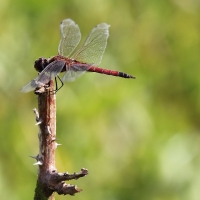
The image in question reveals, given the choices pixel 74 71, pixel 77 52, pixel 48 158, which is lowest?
pixel 48 158

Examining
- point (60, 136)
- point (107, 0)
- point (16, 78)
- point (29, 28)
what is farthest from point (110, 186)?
point (107, 0)

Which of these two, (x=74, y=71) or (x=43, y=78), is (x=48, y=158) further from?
(x=74, y=71)

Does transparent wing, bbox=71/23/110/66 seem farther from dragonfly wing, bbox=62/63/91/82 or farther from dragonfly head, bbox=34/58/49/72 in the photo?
dragonfly head, bbox=34/58/49/72

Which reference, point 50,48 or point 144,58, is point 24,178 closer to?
point 50,48

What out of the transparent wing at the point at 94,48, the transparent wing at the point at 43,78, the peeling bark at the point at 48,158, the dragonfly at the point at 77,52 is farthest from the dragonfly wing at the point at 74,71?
the peeling bark at the point at 48,158

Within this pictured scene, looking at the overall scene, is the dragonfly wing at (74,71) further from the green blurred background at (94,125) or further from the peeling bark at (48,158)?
the green blurred background at (94,125)

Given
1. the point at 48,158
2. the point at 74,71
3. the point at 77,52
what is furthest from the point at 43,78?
the point at 77,52
